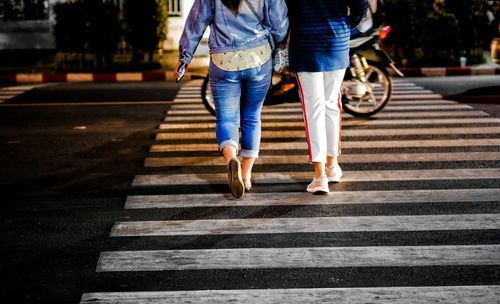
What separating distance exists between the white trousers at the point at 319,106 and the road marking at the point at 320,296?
2.23 metres

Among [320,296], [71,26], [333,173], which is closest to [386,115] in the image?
[333,173]

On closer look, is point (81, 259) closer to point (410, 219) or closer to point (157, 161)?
point (410, 219)

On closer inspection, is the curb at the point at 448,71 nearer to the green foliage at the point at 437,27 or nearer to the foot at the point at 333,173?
the green foliage at the point at 437,27

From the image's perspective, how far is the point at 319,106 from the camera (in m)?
6.45

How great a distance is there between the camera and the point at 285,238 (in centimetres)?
536

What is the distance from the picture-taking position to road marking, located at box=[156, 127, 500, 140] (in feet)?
30.4

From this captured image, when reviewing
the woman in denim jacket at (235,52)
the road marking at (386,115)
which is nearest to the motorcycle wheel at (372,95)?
the road marking at (386,115)

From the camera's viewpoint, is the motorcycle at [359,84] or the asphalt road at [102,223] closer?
the asphalt road at [102,223]

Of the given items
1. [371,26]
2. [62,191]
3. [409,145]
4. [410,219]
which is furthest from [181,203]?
[371,26]

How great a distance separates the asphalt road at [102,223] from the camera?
4562mm

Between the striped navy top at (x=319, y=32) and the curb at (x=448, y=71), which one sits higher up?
the striped navy top at (x=319, y=32)

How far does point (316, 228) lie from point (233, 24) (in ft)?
5.02

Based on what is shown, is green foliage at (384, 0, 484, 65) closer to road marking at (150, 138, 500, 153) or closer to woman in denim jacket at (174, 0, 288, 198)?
road marking at (150, 138, 500, 153)

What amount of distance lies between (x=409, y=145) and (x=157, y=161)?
2444 millimetres
